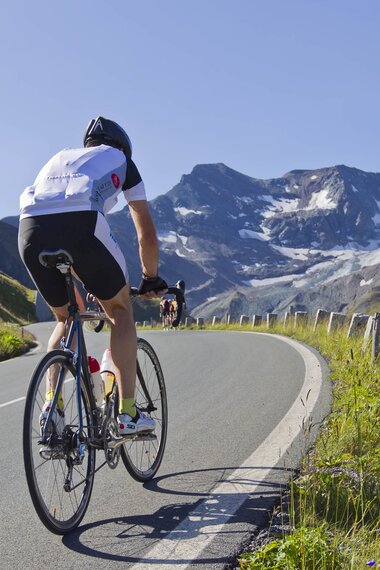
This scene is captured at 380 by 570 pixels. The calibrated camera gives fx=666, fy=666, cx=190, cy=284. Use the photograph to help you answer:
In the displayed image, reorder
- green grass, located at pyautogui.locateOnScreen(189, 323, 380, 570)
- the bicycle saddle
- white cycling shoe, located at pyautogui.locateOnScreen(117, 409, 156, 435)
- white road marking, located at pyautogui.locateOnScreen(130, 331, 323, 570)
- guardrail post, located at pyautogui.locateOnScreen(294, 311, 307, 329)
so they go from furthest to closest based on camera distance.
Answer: guardrail post, located at pyautogui.locateOnScreen(294, 311, 307, 329) < white cycling shoe, located at pyautogui.locateOnScreen(117, 409, 156, 435) < the bicycle saddle < white road marking, located at pyautogui.locateOnScreen(130, 331, 323, 570) < green grass, located at pyautogui.locateOnScreen(189, 323, 380, 570)

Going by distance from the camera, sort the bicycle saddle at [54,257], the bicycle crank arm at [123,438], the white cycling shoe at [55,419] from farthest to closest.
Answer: the bicycle crank arm at [123,438], the bicycle saddle at [54,257], the white cycling shoe at [55,419]

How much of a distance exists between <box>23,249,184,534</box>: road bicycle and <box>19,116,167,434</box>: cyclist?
61 mm

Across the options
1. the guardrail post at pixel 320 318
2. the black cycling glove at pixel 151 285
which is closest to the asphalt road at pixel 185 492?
the black cycling glove at pixel 151 285

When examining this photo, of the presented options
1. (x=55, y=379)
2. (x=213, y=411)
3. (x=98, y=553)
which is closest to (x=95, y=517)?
(x=98, y=553)

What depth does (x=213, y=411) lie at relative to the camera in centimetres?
617

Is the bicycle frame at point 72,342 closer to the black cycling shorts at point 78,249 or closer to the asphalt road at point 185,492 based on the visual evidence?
the black cycling shorts at point 78,249

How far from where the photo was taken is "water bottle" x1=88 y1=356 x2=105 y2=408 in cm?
349

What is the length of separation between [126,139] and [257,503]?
2081 millimetres

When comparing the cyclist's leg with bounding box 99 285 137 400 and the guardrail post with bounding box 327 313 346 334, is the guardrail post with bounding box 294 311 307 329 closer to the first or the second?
the guardrail post with bounding box 327 313 346 334

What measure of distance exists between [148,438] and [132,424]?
0.75 feet

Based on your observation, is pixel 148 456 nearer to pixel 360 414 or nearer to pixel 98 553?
pixel 98 553

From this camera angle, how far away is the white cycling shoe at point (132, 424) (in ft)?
11.4

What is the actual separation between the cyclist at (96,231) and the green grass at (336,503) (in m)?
0.98

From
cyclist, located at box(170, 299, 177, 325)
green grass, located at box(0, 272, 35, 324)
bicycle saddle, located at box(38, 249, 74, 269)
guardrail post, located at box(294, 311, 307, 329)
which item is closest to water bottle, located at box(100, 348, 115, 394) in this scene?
cyclist, located at box(170, 299, 177, 325)
